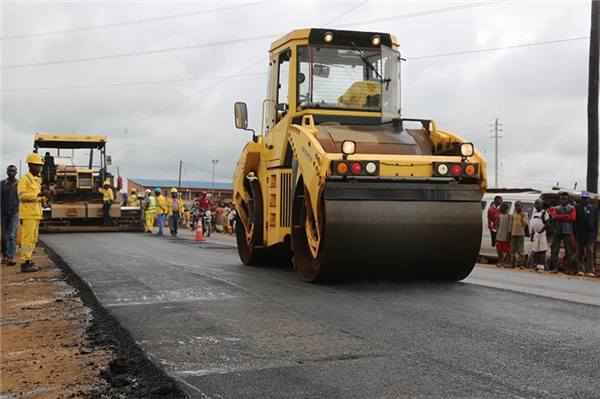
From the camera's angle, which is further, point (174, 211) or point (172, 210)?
point (172, 210)

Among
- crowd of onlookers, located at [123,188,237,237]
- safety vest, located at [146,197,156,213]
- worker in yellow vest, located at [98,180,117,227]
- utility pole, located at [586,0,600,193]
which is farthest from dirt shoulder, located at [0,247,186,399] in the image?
safety vest, located at [146,197,156,213]

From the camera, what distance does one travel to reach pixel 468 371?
13.6 feet

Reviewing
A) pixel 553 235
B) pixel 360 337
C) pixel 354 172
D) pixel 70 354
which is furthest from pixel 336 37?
pixel 553 235

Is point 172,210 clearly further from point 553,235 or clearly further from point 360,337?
point 360,337

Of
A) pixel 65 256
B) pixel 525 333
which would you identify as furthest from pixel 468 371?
pixel 65 256

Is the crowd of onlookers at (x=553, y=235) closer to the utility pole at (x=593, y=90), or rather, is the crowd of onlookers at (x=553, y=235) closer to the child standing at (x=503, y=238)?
the child standing at (x=503, y=238)

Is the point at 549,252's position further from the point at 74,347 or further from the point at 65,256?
the point at 74,347

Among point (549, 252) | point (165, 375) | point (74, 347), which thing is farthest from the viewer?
point (549, 252)

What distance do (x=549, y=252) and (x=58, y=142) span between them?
19.0 metres

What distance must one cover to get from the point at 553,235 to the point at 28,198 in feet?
30.9

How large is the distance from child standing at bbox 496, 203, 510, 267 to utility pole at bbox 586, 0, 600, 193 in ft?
12.8

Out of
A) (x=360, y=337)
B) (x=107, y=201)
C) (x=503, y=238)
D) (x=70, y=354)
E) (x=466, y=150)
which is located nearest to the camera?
(x=70, y=354)

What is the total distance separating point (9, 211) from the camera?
1198 cm

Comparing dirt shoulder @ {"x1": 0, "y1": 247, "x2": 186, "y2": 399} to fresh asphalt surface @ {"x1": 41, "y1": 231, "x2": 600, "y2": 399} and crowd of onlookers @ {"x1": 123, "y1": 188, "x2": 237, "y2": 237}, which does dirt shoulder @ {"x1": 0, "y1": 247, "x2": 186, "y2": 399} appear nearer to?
fresh asphalt surface @ {"x1": 41, "y1": 231, "x2": 600, "y2": 399}
